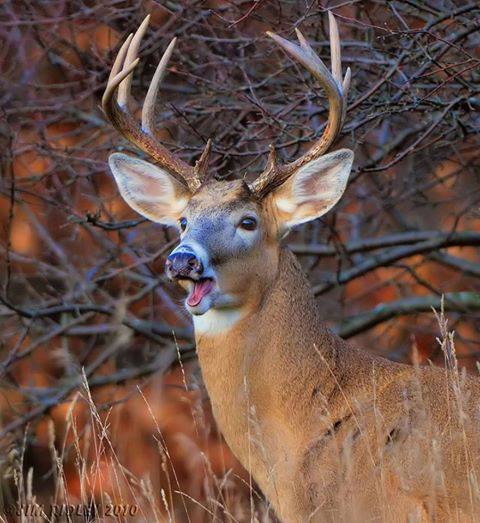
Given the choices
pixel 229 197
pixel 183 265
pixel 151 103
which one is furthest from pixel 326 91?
pixel 183 265

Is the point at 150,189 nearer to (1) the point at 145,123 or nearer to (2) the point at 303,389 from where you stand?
(1) the point at 145,123

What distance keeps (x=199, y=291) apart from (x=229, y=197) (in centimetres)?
54

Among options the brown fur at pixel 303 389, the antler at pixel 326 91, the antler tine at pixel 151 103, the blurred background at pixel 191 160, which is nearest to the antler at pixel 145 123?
the antler tine at pixel 151 103

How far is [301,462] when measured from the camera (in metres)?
5.04

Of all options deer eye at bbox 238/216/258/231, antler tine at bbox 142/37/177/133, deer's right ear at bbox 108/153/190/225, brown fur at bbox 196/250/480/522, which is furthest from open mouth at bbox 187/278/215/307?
antler tine at bbox 142/37/177/133

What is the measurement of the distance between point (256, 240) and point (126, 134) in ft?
2.71

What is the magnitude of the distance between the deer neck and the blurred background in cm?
99

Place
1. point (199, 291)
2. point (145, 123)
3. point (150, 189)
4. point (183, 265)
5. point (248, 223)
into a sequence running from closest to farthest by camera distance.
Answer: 1. point (183, 265)
2. point (199, 291)
3. point (248, 223)
4. point (145, 123)
5. point (150, 189)

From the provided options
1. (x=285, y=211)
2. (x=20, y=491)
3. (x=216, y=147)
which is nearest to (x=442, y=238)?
(x=216, y=147)

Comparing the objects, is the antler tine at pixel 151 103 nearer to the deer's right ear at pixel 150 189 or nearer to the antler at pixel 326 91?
the deer's right ear at pixel 150 189

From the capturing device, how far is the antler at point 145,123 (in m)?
5.70

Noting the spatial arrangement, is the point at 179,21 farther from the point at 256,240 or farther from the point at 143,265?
the point at 256,240

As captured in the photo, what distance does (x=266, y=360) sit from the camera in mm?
5332

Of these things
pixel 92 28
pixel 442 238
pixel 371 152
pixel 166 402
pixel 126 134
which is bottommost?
pixel 166 402
